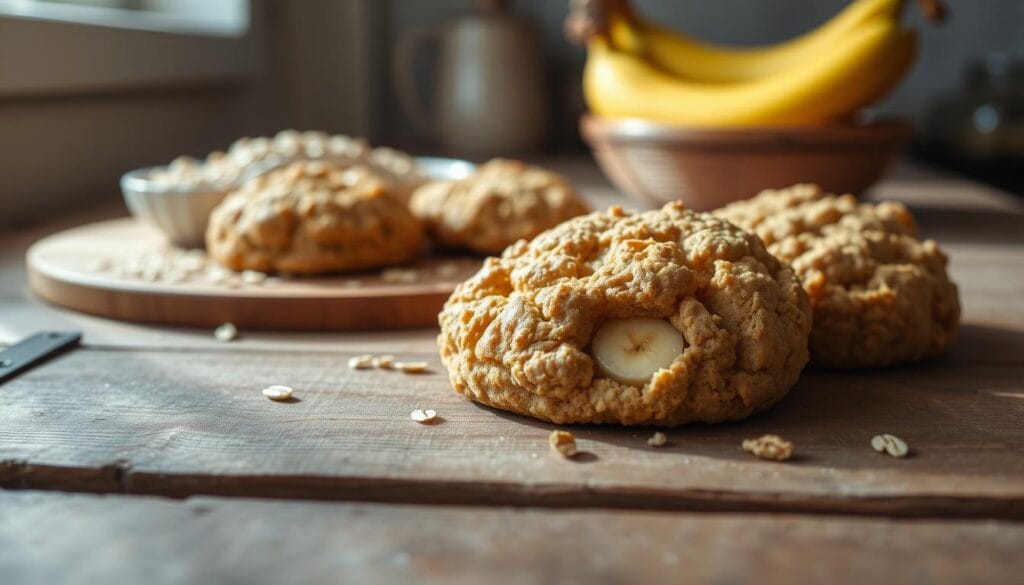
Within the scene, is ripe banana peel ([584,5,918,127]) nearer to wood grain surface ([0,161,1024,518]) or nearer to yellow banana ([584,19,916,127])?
yellow banana ([584,19,916,127])

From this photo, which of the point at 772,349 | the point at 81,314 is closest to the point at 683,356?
the point at 772,349

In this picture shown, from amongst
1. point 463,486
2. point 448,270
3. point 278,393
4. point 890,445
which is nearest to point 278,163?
point 448,270

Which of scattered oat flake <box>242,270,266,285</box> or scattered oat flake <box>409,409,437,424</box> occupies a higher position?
scattered oat flake <box>409,409,437,424</box>

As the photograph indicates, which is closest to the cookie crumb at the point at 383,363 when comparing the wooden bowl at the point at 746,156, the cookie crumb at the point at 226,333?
the cookie crumb at the point at 226,333

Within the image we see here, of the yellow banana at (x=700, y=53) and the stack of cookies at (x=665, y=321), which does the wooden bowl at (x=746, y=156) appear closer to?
the yellow banana at (x=700, y=53)

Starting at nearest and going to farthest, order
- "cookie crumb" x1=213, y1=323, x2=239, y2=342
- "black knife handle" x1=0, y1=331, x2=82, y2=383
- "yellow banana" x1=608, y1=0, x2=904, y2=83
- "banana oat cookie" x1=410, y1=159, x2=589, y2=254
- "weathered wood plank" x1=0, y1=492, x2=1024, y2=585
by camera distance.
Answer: "weathered wood plank" x1=0, y1=492, x2=1024, y2=585 → "black knife handle" x1=0, y1=331, x2=82, y2=383 → "cookie crumb" x1=213, y1=323, x2=239, y2=342 → "banana oat cookie" x1=410, y1=159, x2=589, y2=254 → "yellow banana" x1=608, y1=0, x2=904, y2=83

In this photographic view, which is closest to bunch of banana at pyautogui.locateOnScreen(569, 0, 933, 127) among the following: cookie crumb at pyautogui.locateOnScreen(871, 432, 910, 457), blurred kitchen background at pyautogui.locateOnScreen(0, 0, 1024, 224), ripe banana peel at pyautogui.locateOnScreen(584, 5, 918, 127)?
ripe banana peel at pyautogui.locateOnScreen(584, 5, 918, 127)

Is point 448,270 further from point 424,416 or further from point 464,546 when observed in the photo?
point 464,546
